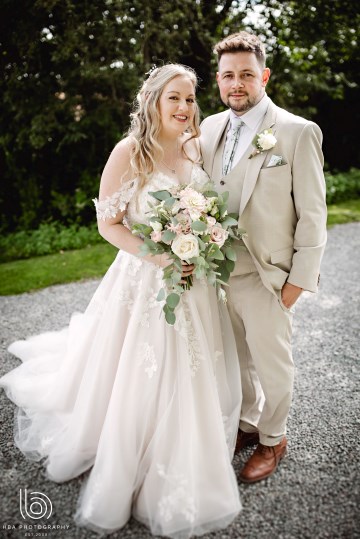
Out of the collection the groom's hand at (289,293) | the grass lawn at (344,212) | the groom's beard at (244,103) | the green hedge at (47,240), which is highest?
the groom's beard at (244,103)

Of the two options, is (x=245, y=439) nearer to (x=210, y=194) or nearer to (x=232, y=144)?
(x=210, y=194)

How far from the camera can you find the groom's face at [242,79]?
8.70 ft

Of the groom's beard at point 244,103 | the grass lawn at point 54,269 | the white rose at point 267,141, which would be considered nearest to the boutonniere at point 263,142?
the white rose at point 267,141

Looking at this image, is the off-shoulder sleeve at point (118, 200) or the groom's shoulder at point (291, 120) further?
the off-shoulder sleeve at point (118, 200)

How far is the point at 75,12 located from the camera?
7211 millimetres

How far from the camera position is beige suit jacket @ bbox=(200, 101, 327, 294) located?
8.12ft

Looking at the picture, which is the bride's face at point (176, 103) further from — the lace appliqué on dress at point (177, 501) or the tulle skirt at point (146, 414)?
the lace appliqué on dress at point (177, 501)

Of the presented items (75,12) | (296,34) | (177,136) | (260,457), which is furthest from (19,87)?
(260,457)

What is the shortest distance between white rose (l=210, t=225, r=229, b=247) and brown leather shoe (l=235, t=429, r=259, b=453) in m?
1.48

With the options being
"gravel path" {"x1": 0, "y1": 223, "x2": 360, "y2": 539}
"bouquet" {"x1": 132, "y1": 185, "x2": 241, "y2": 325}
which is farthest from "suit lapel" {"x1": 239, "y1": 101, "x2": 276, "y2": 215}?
"gravel path" {"x1": 0, "y1": 223, "x2": 360, "y2": 539}

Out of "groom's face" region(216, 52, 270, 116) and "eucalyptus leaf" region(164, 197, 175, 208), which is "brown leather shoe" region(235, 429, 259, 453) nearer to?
"eucalyptus leaf" region(164, 197, 175, 208)

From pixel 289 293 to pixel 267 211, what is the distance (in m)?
0.50

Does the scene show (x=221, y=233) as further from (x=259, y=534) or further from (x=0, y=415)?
(x=0, y=415)

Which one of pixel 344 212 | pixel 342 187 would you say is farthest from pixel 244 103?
pixel 342 187
